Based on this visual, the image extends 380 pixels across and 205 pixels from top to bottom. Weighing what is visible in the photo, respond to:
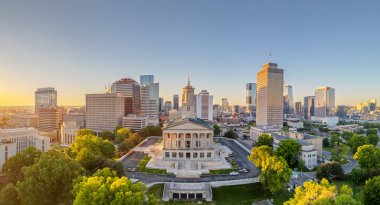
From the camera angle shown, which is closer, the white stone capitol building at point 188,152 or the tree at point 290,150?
the white stone capitol building at point 188,152

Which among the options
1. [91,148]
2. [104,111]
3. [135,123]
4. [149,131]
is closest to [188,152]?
[91,148]

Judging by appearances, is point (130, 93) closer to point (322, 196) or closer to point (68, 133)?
point (68, 133)

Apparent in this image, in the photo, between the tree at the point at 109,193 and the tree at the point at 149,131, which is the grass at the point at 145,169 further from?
the tree at the point at 149,131

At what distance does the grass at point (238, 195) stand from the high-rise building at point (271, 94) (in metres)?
108

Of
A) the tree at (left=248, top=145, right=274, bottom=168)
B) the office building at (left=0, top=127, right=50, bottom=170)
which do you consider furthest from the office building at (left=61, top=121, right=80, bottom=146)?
the tree at (left=248, top=145, right=274, bottom=168)

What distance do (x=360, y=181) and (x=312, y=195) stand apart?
4348 cm

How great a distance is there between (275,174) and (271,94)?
11524 cm

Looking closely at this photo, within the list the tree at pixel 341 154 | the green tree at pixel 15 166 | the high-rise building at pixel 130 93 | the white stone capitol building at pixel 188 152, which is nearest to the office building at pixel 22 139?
the green tree at pixel 15 166

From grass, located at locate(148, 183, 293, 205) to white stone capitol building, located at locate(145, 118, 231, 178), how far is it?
38.9ft

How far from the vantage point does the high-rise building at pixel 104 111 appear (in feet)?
508

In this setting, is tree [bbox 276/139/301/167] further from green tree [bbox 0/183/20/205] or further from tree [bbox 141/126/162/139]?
tree [bbox 141/126/162/139]

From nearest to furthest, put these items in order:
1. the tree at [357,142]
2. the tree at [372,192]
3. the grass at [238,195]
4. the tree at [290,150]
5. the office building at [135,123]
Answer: the tree at [372,192]
the grass at [238,195]
the tree at [290,150]
the tree at [357,142]
the office building at [135,123]

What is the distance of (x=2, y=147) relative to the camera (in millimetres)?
72438

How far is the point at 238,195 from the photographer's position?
192ft
